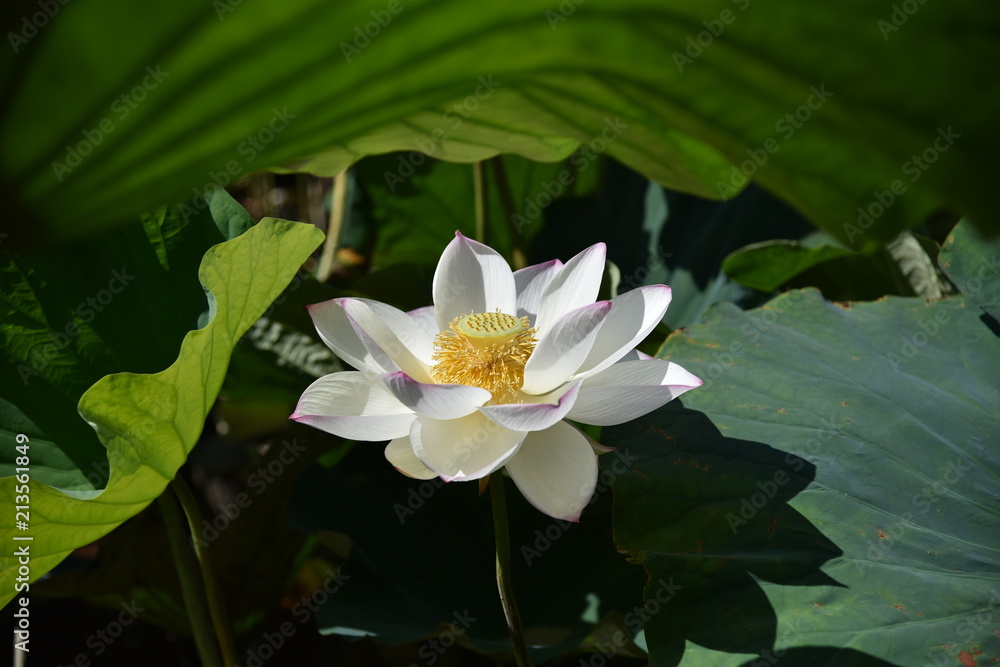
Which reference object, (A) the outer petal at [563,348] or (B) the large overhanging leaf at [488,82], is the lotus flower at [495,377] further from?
(B) the large overhanging leaf at [488,82]

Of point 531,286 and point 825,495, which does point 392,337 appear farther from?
point 825,495

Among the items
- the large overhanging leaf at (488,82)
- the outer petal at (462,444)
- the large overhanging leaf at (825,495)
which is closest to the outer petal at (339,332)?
the outer petal at (462,444)

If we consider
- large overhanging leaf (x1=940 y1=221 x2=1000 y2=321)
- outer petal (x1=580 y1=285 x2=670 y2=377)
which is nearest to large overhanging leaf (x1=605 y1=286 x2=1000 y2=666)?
large overhanging leaf (x1=940 y1=221 x2=1000 y2=321)

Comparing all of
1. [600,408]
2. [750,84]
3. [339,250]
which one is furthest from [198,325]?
[750,84]

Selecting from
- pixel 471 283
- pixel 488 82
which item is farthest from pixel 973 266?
pixel 488 82

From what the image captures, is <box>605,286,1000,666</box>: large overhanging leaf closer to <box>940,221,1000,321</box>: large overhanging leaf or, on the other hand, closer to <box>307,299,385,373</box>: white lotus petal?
<box>940,221,1000,321</box>: large overhanging leaf

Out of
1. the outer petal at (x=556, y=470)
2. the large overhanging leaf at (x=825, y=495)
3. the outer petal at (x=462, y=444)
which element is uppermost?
the outer petal at (x=462, y=444)
